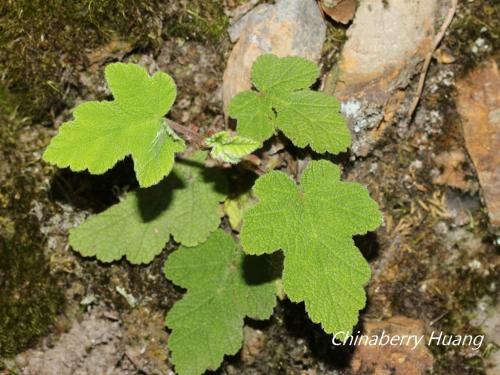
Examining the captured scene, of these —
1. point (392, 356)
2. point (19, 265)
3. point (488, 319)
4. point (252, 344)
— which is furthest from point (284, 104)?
point (488, 319)

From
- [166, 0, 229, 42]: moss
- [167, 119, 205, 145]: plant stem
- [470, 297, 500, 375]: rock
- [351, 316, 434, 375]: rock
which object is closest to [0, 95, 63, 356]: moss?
[167, 119, 205, 145]: plant stem

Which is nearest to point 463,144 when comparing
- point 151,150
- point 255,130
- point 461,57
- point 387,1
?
point 461,57

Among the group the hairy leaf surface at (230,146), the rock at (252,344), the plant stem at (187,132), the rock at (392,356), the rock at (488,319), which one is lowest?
the rock at (252,344)

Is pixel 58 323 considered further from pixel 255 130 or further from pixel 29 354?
pixel 255 130

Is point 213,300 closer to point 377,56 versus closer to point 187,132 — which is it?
point 187,132

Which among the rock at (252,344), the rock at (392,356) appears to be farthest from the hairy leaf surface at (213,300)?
the rock at (392,356)

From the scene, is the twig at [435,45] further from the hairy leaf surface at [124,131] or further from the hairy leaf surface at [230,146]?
the hairy leaf surface at [124,131]
